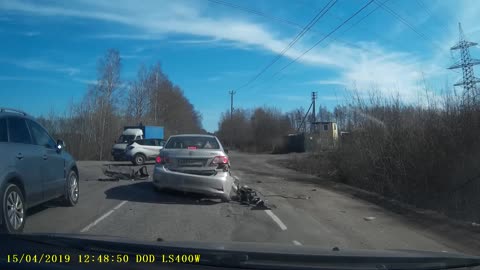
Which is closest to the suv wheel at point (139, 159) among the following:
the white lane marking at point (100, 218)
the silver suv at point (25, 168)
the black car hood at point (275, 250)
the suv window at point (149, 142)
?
the suv window at point (149, 142)

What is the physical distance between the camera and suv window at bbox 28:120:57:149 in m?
7.71

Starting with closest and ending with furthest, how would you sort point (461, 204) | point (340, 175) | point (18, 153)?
point (18, 153), point (461, 204), point (340, 175)

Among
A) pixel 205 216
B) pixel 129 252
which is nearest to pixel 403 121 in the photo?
pixel 205 216

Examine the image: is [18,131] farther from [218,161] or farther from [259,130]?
[259,130]

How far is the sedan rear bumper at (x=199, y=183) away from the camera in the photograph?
10.1m

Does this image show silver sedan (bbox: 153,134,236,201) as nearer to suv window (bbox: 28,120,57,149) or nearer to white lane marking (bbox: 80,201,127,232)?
white lane marking (bbox: 80,201,127,232)

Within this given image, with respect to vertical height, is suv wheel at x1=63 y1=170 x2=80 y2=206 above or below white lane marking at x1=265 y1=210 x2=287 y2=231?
above

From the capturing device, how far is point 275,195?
1267cm

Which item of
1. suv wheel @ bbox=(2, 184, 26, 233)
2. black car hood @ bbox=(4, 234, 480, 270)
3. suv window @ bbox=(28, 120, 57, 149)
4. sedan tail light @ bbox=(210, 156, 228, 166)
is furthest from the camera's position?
sedan tail light @ bbox=(210, 156, 228, 166)

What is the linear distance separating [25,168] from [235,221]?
3.64m

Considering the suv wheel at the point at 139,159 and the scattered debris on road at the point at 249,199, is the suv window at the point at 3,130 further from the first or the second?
the suv wheel at the point at 139,159

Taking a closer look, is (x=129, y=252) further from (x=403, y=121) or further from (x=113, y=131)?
(x=113, y=131)

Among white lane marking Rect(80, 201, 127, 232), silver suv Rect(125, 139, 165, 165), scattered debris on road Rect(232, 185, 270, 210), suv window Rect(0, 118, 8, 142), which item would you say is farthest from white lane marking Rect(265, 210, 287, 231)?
silver suv Rect(125, 139, 165, 165)

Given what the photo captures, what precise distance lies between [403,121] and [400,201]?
135 inches
